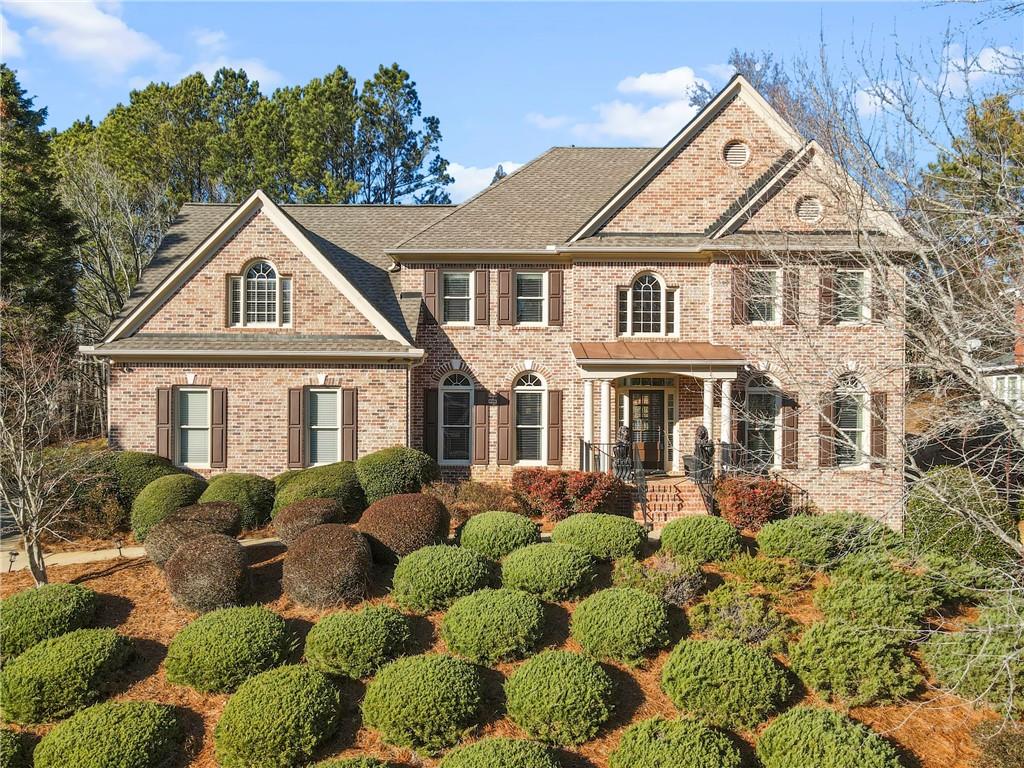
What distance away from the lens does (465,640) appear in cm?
889

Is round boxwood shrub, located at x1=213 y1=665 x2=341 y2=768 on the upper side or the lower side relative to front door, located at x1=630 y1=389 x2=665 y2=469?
lower

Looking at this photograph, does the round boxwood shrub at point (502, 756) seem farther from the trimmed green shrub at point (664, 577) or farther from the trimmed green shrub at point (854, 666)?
the trimmed green shrub at point (854, 666)

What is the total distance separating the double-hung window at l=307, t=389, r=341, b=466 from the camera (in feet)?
55.0

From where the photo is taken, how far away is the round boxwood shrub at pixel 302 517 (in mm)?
11516

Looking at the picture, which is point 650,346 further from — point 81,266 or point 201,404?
point 81,266

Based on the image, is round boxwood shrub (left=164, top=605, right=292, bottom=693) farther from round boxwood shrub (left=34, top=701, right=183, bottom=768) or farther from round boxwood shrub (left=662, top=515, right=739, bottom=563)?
round boxwood shrub (left=662, top=515, right=739, bottom=563)

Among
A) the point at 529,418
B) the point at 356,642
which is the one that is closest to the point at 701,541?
the point at 356,642

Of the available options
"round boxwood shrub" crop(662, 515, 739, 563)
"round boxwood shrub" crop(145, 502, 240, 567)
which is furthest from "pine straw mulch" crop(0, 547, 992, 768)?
"round boxwood shrub" crop(662, 515, 739, 563)

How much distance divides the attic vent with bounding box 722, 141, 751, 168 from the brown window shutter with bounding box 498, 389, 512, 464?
804 centimetres

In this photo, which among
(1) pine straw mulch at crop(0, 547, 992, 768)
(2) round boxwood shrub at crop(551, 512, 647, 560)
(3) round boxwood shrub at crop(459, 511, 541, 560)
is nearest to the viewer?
(1) pine straw mulch at crop(0, 547, 992, 768)

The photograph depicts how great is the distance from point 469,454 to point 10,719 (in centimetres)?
1143

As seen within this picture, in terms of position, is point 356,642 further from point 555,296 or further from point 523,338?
point 555,296

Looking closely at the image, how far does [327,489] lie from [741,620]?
8.07m

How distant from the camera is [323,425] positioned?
16.7 m
